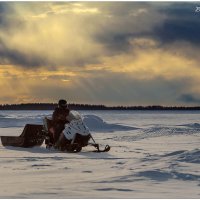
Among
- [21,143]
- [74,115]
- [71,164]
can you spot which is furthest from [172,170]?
[21,143]

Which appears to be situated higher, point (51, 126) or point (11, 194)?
point (51, 126)

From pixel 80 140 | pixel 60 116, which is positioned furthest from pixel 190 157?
pixel 60 116

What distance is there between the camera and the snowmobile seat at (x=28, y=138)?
15.1m

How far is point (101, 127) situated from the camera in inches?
1077

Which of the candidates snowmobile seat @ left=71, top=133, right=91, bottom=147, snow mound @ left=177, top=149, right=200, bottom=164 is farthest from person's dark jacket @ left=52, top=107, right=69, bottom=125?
snow mound @ left=177, top=149, right=200, bottom=164

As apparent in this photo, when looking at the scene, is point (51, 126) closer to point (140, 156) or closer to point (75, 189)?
point (140, 156)

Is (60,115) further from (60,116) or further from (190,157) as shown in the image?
(190,157)

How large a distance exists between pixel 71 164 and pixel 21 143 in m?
4.26

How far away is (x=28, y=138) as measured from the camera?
1517cm

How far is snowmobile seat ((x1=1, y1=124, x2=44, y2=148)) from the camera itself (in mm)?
15148

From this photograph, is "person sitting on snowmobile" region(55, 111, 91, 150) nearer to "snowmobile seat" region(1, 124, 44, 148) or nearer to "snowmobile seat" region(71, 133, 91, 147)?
"snowmobile seat" region(71, 133, 91, 147)

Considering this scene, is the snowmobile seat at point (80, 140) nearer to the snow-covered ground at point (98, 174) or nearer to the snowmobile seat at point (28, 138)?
the snow-covered ground at point (98, 174)

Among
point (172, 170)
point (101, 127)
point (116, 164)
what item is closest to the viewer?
point (172, 170)

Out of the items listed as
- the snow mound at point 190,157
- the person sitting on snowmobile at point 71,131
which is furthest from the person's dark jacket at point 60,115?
→ the snow mound at point 190,157
